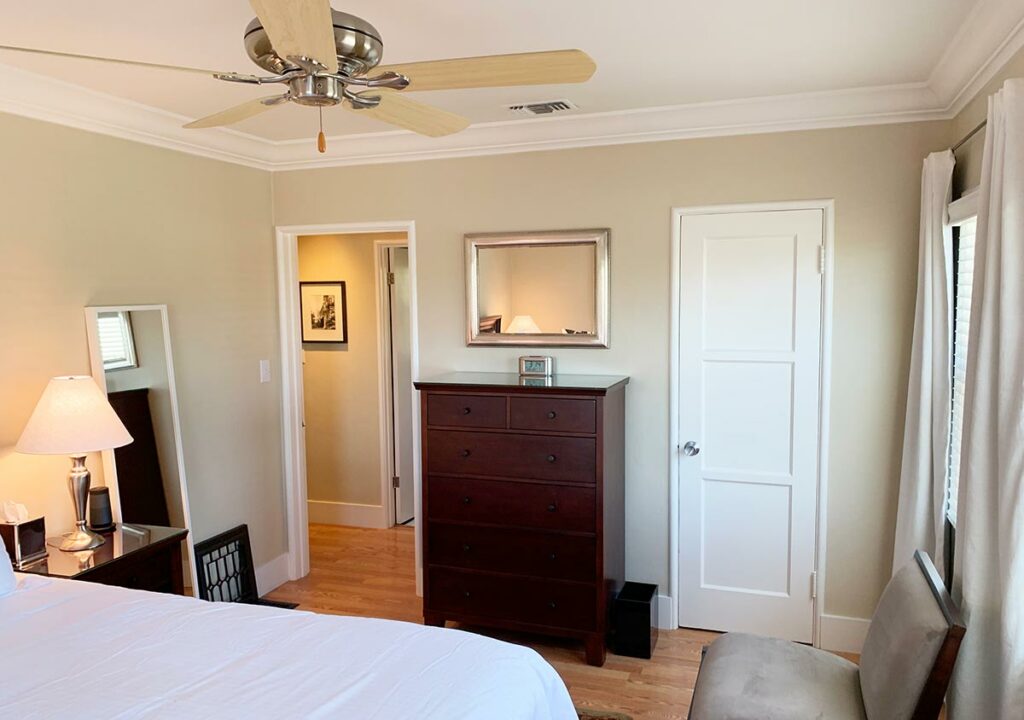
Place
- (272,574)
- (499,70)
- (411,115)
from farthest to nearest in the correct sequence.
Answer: (272,574), (411,115), (499,70)

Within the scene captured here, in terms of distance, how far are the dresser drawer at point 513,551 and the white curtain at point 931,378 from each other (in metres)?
1.34

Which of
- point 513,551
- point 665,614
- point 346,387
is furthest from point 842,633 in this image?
point 346,387

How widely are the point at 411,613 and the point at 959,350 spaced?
9.32ft

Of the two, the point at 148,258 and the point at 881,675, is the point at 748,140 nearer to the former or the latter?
the point at 881,675

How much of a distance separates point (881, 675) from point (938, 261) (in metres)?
1.67

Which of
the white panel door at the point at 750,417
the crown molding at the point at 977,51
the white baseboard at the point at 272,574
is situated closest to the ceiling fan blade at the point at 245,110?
the crown molding at the point at 977,51

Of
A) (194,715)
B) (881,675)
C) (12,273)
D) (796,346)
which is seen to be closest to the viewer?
(194,715)

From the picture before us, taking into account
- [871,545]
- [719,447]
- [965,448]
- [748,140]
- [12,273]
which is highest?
[748,140]

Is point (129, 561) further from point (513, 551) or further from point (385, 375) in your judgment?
point (385, 375)

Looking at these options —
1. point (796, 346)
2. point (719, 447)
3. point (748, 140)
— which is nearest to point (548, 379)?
point (719, 447)

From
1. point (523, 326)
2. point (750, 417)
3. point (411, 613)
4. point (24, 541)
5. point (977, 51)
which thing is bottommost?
point (411, 613)

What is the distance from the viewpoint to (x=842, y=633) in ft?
11.7

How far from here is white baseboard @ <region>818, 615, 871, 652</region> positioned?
3555 millimetres

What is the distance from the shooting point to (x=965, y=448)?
7.45ft
